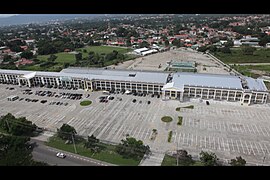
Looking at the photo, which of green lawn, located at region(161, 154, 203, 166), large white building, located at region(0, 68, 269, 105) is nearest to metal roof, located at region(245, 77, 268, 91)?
large white building, located at region(0, 68, 269, 105)

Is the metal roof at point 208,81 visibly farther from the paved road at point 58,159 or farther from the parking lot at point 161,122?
the paved road at point 58,159

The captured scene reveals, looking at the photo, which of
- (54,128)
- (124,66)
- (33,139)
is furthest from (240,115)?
(124,66)

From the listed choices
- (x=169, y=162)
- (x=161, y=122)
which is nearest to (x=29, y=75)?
(x=161, y=122)

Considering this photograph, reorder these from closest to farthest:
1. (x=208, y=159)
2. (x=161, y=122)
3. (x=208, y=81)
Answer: (x=208, y=159) < (x=161, y=122) < (x=208, y=81)

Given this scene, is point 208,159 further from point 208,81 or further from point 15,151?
point 208,81

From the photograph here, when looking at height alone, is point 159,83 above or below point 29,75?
below

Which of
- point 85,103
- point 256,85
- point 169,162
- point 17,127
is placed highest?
point 256,85

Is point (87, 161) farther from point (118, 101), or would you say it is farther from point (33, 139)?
point (118, 101)
